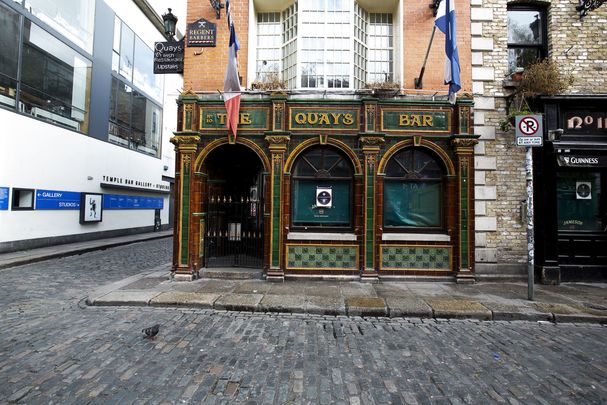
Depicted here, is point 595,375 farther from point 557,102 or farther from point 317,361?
point 557,102

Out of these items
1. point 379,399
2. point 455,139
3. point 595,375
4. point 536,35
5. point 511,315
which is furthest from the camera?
point 536,35

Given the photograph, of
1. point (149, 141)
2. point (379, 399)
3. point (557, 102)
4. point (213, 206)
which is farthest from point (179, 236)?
point (149, 141)

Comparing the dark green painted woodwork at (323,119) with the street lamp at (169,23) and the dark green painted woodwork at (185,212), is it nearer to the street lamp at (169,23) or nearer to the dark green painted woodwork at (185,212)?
the dark green painted woodwork at (185,212)

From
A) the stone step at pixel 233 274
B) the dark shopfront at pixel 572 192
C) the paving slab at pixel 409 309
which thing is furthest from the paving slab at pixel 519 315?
the stone step at pixel 233 274

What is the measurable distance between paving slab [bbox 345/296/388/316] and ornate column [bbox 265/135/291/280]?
2576 millimetres

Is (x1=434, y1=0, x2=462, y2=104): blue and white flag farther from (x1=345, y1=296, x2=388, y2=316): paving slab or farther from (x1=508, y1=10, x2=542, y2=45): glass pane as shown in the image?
(x1=345, y1=296, x2=388, y2=316): paving slab

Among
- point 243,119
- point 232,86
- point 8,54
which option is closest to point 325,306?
point 243,119

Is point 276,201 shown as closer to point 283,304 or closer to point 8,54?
point 283,304

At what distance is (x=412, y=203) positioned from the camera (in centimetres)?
896

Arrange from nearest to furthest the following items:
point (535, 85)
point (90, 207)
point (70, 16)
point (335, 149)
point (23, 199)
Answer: point (535, 85) → point (335, 149) → point (23, 199) → point (70, 16) → point (90, 207)

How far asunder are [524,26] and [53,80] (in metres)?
19.2

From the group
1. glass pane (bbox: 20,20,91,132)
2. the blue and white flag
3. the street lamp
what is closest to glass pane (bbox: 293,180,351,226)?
the blue and white flag

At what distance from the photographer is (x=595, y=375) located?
3.96 m

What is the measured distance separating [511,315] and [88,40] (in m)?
21.9
